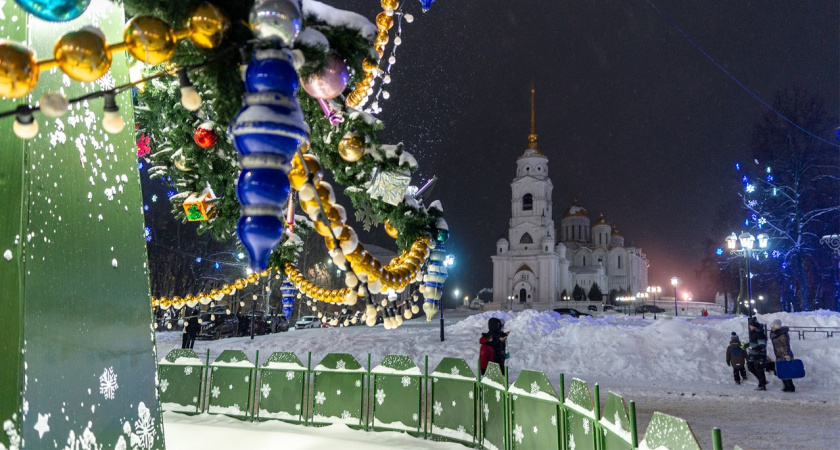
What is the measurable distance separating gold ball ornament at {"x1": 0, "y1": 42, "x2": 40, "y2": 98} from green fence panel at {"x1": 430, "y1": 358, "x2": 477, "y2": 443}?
7.25 m

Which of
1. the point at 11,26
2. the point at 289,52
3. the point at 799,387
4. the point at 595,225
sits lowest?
the point at 799,387

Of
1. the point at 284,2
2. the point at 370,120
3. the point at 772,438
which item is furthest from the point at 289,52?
the point at 772,438

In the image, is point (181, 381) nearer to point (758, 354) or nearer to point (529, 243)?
point (758, 354)

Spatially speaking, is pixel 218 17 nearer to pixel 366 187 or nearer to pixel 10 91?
pixel 10 91

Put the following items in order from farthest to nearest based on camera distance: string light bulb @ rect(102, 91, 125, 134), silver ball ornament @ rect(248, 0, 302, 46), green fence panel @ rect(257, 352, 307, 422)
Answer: green fence panel @ rect(257, 352, 307, 422), silver ball ornament @ rect(248, 0, 302, 46), string light bulb @ rect(102, 91, 125, 134)

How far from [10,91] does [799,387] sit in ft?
61.5

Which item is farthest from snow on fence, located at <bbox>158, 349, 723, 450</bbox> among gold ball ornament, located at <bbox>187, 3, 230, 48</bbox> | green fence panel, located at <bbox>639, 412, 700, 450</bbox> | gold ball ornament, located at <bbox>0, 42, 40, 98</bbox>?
gold ball ornament, located at <bbox>0, 42, 40, 98</bbox>

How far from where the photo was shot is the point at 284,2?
7.85 ft

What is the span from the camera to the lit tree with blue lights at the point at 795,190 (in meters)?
30.6

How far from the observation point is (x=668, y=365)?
58.3ft

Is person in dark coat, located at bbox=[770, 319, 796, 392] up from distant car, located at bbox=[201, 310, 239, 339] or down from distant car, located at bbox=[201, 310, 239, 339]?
up

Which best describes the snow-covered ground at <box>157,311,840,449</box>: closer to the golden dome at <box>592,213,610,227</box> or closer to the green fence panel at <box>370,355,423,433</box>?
the green fence panel at <box>370,355,423,433</box>

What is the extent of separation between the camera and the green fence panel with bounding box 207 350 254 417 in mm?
10016

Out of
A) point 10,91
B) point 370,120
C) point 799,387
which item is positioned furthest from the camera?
point 799,387
